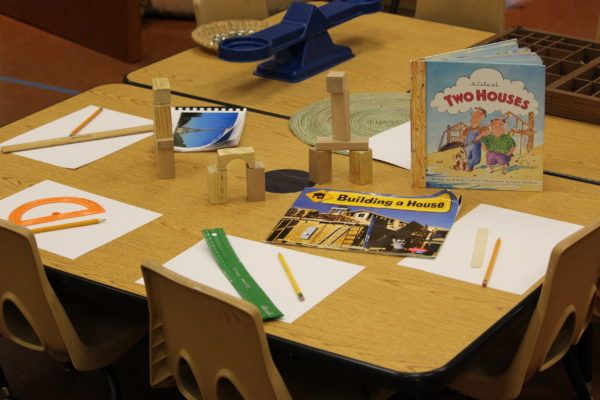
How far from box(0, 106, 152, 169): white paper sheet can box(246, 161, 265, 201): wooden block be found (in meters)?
0.49

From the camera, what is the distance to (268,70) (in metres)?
3.15

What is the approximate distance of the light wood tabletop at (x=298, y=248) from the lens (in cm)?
181

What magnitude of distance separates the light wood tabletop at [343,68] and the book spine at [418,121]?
0.61 m

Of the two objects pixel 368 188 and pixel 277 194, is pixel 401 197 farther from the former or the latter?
pixel 277 194

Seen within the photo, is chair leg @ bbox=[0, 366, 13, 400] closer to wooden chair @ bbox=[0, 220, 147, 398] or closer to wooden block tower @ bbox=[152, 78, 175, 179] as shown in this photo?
wooden chair @ bbox=[0, 220, 147, 398]

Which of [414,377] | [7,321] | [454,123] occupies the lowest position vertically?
[7,321]

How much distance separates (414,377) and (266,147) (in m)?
1.08

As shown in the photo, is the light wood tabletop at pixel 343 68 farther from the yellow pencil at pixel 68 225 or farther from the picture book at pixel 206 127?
the yellow pencil at pixel 68 225

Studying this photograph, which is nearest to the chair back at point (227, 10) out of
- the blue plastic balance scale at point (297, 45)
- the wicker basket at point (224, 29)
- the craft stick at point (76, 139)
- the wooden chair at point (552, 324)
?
the wicker basket at point (224, 29)

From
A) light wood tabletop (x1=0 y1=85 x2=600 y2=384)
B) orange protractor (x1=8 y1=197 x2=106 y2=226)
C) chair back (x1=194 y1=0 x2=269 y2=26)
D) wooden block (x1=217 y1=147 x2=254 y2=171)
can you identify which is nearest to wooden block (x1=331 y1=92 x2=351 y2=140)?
light wood tabletop (x1=0 y1=85 x2=600 y2=384)

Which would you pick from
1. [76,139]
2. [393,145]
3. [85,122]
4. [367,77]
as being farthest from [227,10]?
[393,145]

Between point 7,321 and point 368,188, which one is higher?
point 368,188

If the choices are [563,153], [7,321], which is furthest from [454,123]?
[7,321]

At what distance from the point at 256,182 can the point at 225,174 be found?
0.07 metres
